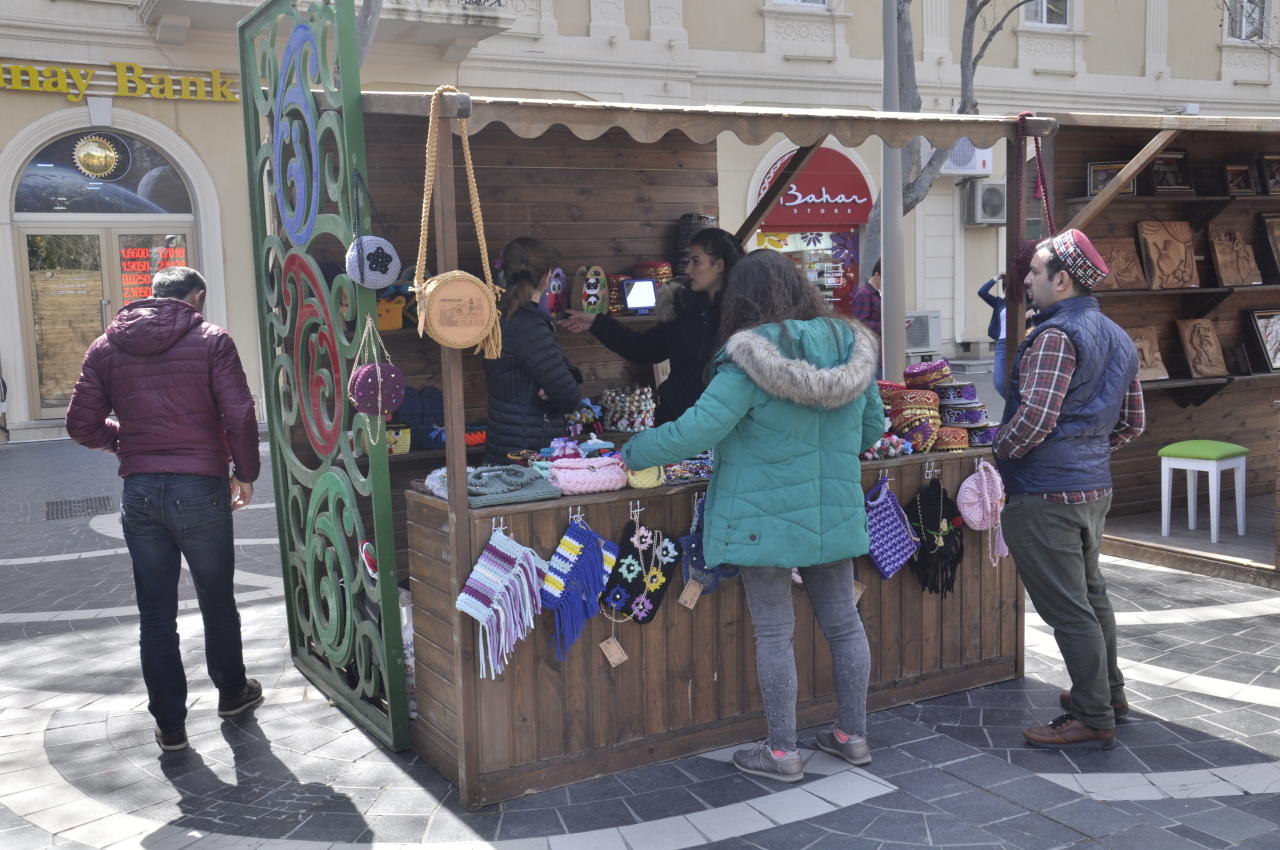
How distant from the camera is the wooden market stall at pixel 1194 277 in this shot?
25.6ft

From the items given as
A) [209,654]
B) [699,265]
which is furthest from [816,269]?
[209,654]

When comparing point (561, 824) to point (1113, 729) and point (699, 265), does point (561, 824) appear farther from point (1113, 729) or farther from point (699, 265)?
point (699, 265)

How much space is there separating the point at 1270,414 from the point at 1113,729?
551 centimetres

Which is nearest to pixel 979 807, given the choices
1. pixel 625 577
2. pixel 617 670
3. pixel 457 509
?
pixel 617 670

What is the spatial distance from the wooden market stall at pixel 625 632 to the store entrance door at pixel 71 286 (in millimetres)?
10024

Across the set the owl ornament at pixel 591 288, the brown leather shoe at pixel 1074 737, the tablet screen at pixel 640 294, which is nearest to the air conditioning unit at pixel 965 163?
the tablet screen at pixel 640 294

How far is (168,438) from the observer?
438cm

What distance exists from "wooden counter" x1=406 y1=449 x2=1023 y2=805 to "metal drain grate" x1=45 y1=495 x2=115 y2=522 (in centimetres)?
649

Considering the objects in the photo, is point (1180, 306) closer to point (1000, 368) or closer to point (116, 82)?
point (1000, 368)

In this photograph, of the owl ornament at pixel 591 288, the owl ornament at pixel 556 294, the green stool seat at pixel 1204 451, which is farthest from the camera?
the green stool seat at pixel 1204 451

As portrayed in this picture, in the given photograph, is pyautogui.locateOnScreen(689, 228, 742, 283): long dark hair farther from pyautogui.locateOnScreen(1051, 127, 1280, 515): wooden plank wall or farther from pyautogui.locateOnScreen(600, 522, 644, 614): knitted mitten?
pyautogui.locateOnScreen(1051, 127, 1280, 515): wooden plank wall

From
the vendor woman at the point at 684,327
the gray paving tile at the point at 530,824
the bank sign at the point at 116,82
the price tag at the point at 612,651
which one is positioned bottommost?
the gray paving tile at the point at 530,824

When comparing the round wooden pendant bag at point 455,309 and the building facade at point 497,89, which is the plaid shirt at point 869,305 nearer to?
the building facade at point 497,89

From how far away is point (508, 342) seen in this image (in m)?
5.20
